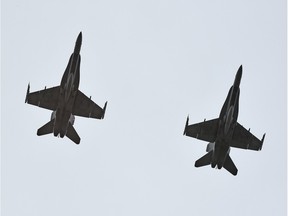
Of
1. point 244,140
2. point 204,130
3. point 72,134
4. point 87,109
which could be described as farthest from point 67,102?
point 244,140

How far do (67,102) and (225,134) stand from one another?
45.2 ft

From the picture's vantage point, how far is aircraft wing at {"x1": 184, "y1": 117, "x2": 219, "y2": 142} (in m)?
70.6

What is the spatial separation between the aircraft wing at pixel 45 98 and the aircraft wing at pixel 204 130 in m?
11.8

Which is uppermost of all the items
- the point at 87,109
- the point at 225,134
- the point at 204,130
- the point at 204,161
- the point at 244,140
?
the point at 87,109

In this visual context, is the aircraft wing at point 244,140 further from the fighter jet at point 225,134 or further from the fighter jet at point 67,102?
the fighter jet at point 67,102

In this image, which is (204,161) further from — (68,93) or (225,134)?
(68,93)

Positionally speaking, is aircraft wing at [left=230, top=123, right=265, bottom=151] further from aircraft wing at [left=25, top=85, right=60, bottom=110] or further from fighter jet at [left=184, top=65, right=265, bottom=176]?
aircraft wing at [left=25, top=85, right=60, bottom=110]

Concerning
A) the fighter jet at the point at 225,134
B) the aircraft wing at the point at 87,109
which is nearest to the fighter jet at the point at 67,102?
the aircraft wing at the point at 87,109

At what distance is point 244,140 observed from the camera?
71.9 metres

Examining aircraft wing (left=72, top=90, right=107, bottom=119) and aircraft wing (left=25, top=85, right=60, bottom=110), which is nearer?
aircraft wing (left=25, top=85, right=60, bottom=110)

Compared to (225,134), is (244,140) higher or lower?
higher

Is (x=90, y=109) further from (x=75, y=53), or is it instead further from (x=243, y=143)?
(x=243, y=143)

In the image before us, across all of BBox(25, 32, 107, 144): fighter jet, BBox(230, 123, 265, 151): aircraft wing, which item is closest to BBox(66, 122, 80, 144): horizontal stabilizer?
BBox(25, 32, 107, 144): fighter jet

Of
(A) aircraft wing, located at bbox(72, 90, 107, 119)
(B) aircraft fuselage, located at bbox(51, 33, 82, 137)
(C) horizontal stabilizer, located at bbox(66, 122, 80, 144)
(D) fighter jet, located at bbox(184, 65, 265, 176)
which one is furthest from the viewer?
(C) horizontal stabilizer, located at bbox(66, 122, 80, 144)
